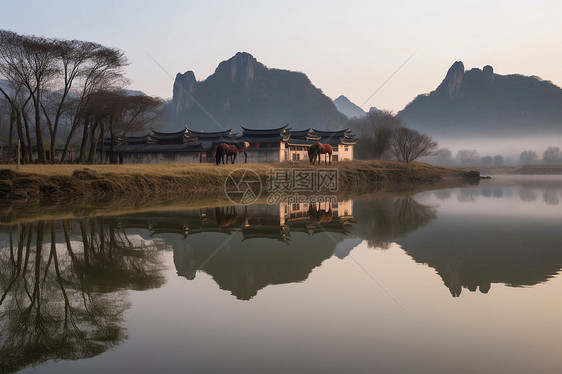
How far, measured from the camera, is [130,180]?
3148 cm

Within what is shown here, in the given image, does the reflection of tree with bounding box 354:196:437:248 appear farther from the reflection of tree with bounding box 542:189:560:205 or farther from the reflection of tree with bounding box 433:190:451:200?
the reflection of tree with bounding box 542:189:560:205

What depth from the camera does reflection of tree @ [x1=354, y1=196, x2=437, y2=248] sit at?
14203 millimetres

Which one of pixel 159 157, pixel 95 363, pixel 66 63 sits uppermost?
pixel 66 63

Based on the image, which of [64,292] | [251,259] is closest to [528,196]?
[251,259]

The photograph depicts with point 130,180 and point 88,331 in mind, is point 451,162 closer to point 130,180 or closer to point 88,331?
point 130,180

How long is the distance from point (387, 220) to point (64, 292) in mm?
13480

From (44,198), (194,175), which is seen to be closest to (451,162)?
(194,175)

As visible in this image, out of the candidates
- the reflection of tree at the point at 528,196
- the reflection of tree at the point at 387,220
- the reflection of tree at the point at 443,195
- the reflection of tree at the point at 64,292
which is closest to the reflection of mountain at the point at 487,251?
the reflection of tree at the point at 387,220

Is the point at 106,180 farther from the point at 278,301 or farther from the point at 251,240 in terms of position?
the point at 278,301

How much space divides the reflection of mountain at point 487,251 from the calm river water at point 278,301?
0.19ft

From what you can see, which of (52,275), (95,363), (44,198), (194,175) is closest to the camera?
(95,363)

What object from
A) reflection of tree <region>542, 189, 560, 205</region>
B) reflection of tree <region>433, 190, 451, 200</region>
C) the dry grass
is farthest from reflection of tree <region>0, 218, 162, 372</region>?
reflection of tree <region>542, 189, 560, 205</region>

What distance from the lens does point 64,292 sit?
788cm

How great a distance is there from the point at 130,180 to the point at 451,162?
559 ft
